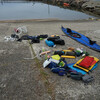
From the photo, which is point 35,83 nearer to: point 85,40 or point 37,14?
point 85,40

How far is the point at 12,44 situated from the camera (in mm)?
5195

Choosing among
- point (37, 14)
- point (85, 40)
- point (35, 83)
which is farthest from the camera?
point (37, 14)

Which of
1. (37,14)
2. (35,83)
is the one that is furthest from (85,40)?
(37,14)

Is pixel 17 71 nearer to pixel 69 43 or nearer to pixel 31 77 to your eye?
pixel 31 77

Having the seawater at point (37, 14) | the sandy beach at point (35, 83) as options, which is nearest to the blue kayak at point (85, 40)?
the sandy beach at point (35, 83)

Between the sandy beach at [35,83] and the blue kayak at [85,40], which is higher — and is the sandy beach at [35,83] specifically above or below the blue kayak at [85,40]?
below

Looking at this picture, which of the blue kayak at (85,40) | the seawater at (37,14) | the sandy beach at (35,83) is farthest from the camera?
the seawater at (37,14)

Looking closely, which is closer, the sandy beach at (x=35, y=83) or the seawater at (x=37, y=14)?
the sandy beach at (x=35, y=83)

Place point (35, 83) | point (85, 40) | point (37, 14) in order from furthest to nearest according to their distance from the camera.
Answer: point (37, 14)
point (85, 40)
point (35, 83)

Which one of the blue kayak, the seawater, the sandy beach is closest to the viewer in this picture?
the sandy beach

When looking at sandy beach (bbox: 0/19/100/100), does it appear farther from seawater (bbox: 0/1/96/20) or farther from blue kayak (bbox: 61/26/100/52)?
seawater (bbox: 0/1/96/20)

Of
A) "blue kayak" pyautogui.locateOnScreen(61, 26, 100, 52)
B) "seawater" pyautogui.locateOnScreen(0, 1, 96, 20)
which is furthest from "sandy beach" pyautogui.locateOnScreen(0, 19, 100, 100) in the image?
"seawater" pyautogui.locateOnScreen(0, 1, 96, 20)

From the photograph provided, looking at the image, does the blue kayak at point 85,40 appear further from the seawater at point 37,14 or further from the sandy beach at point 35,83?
the seawater at point 37,14

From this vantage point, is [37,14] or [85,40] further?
[37,14]
